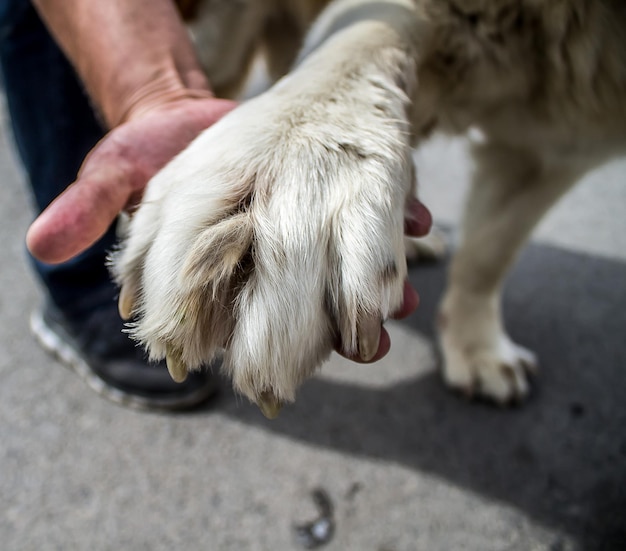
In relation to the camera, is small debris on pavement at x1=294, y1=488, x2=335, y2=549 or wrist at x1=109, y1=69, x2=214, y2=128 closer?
wrist at x1=109, y1=69, x2=214, y2=128

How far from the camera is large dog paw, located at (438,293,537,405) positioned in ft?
5.46

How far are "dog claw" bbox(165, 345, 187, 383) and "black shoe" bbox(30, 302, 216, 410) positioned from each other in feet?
2.68

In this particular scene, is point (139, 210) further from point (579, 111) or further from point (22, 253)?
point (22, 253)

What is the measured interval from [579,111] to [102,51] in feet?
3.13

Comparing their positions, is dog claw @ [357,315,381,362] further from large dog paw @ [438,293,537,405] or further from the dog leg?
large dog paw @ [438,293,537,405]

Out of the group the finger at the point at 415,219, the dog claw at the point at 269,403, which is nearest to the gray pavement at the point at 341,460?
the dog claw at the point at 269,403

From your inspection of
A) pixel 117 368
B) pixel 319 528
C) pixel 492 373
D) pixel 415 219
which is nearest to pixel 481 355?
pixel 492 373

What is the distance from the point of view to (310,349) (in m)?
0.75

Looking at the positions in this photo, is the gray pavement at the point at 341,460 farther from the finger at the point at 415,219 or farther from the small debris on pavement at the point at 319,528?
the finger at the point at 415,219

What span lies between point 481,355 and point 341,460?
56 cm

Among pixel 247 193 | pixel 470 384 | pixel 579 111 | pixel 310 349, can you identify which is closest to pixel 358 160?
pixel 247 193

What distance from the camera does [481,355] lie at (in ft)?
5.65

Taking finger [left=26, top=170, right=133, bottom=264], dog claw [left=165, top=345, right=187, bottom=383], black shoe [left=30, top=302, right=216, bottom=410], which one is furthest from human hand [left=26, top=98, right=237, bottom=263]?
black shoe [left=30, top=302, right=216, bottom=410]

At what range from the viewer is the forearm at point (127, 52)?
100 centimetres
